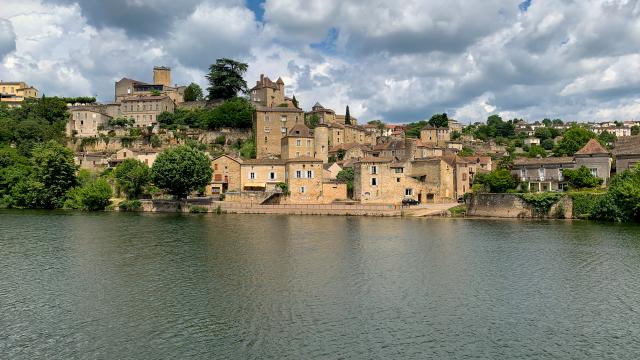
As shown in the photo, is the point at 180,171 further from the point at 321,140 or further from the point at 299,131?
the point at 321,140

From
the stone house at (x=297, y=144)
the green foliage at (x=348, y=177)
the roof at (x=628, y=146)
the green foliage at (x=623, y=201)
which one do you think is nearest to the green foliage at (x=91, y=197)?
the stone house at (x=297, y=144)

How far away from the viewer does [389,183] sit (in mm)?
54938

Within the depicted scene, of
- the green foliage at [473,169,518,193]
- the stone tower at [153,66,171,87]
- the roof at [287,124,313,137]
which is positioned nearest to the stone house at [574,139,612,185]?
the green foliage at [473,169,518,193]

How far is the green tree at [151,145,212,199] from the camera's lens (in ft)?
171

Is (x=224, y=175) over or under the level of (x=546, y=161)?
under

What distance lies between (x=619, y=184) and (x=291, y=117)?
39238mm

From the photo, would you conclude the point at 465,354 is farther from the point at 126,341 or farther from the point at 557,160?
the point at 557,160

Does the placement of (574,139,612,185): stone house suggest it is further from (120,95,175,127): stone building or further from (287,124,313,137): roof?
(120,95,175,127): stone building

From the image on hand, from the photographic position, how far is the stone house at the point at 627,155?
50.4 m

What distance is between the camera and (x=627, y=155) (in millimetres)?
50750

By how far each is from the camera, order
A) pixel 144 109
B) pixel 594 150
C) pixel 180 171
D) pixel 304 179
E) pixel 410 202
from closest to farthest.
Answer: pixel 594 150 < pixel 180 171 < pixel 410 202 < pixel 304 179 < pixel 144 109

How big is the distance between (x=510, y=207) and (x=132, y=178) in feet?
123

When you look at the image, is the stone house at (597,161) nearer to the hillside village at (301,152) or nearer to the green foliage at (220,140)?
the hillside village at (301,152)

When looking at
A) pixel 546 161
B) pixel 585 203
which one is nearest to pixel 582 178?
pixel 585 203
